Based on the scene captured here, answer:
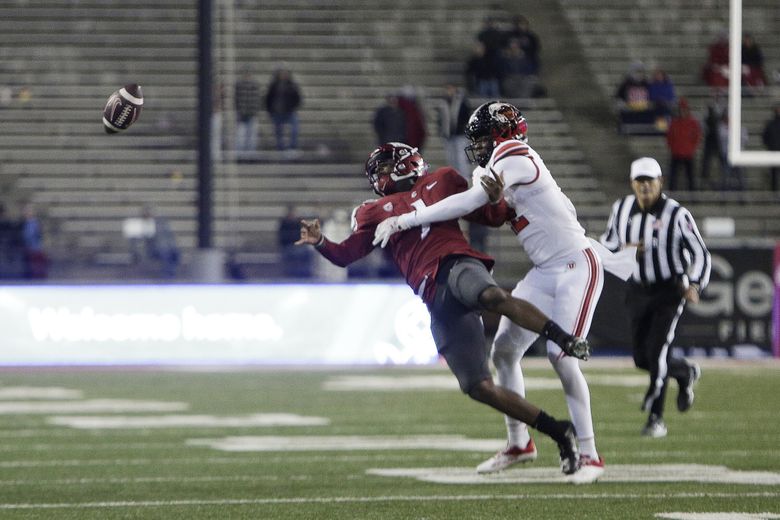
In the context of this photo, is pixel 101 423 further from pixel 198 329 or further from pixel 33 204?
pixel 33 204

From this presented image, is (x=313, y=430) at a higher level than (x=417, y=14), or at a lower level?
lower

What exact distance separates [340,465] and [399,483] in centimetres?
87

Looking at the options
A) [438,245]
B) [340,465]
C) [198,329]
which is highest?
[438,245]

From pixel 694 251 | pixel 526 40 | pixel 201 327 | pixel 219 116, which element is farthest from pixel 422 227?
pixel 526 40

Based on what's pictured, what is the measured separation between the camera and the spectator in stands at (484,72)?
71.4 feet

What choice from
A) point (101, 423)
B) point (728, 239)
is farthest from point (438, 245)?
point (728, 239)

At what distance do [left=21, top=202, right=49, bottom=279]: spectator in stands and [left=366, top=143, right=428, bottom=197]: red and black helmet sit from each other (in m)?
10.4

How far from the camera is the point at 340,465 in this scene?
824cm

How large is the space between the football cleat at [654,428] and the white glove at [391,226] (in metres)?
2.94

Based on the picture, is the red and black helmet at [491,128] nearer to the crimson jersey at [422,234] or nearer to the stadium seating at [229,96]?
the crimson jersey at [422,234]

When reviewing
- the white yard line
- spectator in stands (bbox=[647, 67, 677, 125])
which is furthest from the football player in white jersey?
spectator in stands (bbox=[647, 67, 677, 125])

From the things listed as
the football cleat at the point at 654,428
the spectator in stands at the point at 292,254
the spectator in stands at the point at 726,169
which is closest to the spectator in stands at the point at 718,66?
the spectator in stands at the point at 726,169

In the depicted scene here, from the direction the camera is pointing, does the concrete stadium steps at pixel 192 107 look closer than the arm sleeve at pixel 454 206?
No

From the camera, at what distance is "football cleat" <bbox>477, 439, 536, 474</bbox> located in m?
7.59
